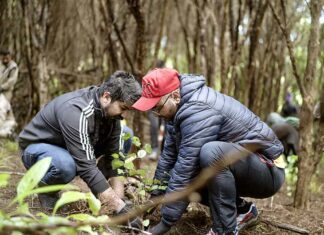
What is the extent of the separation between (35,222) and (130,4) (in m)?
3.02

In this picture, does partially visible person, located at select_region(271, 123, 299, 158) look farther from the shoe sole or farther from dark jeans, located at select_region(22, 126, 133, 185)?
dark jeans, located at select_region(22, 126, 133, 185)

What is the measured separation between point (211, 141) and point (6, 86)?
5151 mm

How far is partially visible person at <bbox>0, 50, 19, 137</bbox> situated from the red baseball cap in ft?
14.6

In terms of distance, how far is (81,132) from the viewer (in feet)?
10.3

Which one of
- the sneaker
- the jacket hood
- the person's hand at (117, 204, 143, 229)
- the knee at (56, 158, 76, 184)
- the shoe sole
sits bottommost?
the shoe sole

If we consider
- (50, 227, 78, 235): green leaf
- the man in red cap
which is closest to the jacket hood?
the man in red cap

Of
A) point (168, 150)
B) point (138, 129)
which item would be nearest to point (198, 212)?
point (168, 150)

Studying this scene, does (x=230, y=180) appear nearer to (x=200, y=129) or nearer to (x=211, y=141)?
(x=211, y=141)

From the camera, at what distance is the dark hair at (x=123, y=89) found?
318 cm

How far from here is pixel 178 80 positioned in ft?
9.75

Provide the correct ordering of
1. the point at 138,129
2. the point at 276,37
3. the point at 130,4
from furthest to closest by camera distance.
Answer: the point at 276,37 < the point at 138,129 < the point at 130,4

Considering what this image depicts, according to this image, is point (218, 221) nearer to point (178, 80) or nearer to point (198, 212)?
point (198, 212)

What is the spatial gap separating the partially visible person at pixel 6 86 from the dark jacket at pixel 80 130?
3616mm

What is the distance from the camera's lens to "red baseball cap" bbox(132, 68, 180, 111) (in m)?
2.90
